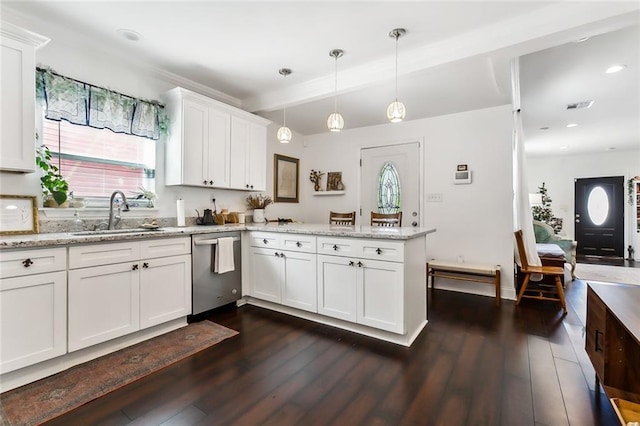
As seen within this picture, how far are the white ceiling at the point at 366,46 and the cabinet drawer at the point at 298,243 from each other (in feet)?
5.34

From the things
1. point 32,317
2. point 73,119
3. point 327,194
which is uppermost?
point 73,119

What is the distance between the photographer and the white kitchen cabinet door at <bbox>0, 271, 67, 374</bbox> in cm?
181

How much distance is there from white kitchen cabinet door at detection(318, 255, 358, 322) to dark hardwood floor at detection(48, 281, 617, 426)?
0.19 m

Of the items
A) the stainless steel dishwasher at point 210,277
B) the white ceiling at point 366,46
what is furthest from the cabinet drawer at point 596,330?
the stainless steel dishwasher at point 210,277

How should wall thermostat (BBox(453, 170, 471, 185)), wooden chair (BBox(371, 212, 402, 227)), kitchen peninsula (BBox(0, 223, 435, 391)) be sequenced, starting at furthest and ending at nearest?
wall thermostat (BBox(453, 170, 471, 185))
wooden chair (BBox(371, 212, 402, 227))
kitchen peninsula (BBox(0, 223, 435, 391))

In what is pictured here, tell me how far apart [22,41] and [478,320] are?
4.43 metres

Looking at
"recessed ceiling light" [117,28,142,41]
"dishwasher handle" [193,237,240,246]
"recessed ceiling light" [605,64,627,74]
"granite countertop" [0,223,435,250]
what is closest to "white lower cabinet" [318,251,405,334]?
"granite countertop" [0,223,435,250]

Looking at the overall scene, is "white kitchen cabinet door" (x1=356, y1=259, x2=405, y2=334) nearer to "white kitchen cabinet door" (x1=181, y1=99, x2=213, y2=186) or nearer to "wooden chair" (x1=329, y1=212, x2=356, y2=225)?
"wooden chair" (x1=329, y1=212, x2=356, y2=225)

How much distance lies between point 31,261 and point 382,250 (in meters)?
2.43

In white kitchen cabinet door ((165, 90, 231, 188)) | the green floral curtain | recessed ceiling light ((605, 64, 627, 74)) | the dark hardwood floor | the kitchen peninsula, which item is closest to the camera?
the dark hardwood floor

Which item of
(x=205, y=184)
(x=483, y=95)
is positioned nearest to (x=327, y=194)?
(x=205, y=184)

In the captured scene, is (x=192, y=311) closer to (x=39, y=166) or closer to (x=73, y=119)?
(x=39, y=166)

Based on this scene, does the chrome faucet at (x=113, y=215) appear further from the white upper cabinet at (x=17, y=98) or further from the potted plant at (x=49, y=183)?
the white upper cabinet at (x=17, y=98)

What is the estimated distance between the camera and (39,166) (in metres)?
2.38
